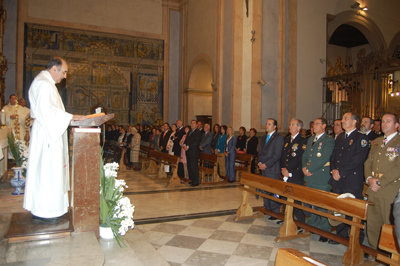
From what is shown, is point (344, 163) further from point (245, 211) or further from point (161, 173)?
point (161, 173)

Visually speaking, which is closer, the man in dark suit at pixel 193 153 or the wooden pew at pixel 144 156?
the man in dark suit at pixel 193 153

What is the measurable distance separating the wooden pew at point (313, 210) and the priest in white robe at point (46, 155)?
261 cm

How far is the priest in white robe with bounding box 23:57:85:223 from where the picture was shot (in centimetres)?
283

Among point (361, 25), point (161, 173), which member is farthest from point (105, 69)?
→ point (361, 25)

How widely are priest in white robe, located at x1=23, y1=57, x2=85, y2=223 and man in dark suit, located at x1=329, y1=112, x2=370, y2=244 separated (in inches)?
121

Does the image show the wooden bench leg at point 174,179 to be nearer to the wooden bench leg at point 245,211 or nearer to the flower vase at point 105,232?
the wooden bench leg at point 245,211

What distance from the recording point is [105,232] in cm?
297

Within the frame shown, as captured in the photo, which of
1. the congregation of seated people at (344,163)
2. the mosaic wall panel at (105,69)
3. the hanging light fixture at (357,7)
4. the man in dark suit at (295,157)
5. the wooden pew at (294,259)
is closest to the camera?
the wooden pew at (294,259)

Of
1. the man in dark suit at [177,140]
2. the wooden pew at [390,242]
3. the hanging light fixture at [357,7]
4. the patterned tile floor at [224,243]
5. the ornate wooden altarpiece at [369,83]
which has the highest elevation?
the hanging light fixture at [357,7]

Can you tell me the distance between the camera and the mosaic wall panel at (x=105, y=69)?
13.9m

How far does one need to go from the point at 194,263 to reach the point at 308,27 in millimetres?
10437

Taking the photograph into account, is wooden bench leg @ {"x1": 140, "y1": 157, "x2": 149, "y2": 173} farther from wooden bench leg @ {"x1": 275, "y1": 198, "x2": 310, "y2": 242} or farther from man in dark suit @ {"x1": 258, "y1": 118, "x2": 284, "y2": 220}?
wooden bench leg @ {"x1": 275, "y1": 198, "x2": 310, "y2": 242}

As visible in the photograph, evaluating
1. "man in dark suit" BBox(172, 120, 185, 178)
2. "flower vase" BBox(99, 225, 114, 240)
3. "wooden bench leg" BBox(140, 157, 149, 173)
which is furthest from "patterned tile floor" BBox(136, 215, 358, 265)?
"wooden bench leg" BBox(140, 157, 149, 173)

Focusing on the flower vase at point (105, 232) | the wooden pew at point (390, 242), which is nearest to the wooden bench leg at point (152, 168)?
the flower vase at point (105, 232)
